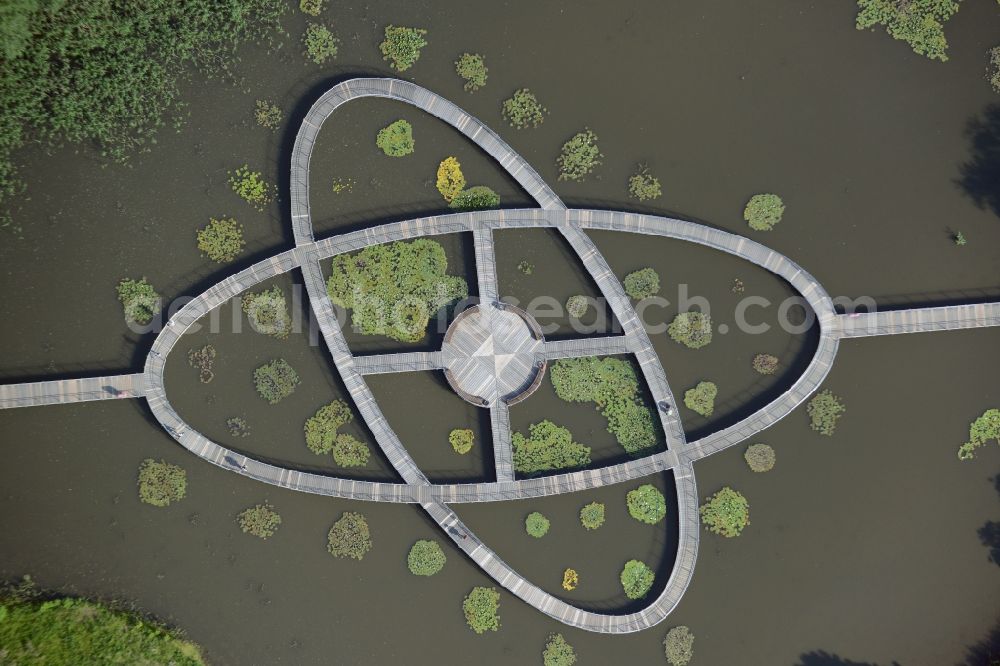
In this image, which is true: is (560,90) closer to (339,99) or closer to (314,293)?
(339,99)

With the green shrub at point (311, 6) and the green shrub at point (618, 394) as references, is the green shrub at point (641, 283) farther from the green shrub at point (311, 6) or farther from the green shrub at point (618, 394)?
the green shrub at point (311, 6)

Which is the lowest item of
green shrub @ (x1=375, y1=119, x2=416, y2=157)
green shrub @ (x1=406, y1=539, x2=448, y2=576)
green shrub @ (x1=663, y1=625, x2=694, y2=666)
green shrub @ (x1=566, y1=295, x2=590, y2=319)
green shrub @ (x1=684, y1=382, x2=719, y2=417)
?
green shrub @ (x1=663, y1=625, x2=694, y2=666)

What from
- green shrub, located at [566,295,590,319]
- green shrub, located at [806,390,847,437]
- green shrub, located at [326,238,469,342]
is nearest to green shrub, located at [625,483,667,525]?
green shrub, located at [806,390,847,437]

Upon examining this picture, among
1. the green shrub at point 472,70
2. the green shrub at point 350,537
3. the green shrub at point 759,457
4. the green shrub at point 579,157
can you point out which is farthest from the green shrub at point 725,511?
the green shrub at point 472,70

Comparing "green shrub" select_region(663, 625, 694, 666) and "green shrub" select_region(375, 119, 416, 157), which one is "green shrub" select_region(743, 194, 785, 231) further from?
"green shrub" select_region(663, 625, 694, 666)

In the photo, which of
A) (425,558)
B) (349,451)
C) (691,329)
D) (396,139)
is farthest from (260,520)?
(691,329)

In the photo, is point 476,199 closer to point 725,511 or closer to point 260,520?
point 260,520

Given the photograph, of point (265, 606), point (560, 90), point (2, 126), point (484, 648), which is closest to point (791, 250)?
point (560, 90)
